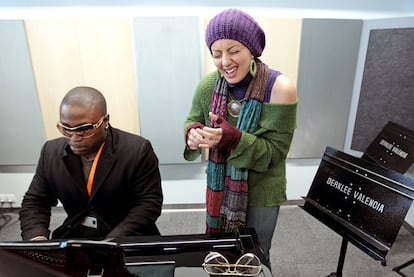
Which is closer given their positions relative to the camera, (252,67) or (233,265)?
(233,265)

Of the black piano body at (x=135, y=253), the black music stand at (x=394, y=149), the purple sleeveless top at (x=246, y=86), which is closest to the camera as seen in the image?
the black piano body at (x=135, y=253)

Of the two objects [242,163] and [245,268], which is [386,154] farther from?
[245,268]

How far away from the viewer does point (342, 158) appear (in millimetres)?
1174

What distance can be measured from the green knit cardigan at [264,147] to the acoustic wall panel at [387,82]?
137 centimetres

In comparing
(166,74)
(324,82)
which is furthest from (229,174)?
(324,82)

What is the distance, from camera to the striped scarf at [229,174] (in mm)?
1075

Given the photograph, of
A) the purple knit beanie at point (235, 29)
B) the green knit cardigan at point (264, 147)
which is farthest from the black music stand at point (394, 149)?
the purple knit beanie at point (235, 29)

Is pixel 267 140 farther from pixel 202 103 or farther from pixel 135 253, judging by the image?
pixel 135 253

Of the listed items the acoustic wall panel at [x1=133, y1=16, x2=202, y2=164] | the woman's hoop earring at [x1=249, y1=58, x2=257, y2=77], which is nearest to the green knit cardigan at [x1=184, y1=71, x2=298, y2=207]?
the woman's hoop earring at [x1=249, y1=58, x2=257, y2=77]

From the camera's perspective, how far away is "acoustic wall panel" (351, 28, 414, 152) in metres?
1.98

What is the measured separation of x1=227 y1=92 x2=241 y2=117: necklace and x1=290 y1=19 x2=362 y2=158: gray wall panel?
131 cm

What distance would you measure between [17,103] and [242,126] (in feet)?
6.48

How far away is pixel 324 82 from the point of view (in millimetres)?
2285

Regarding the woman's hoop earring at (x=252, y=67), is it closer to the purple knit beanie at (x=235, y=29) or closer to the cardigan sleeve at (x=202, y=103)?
the purple knit beanie at (x=235, y=29)
